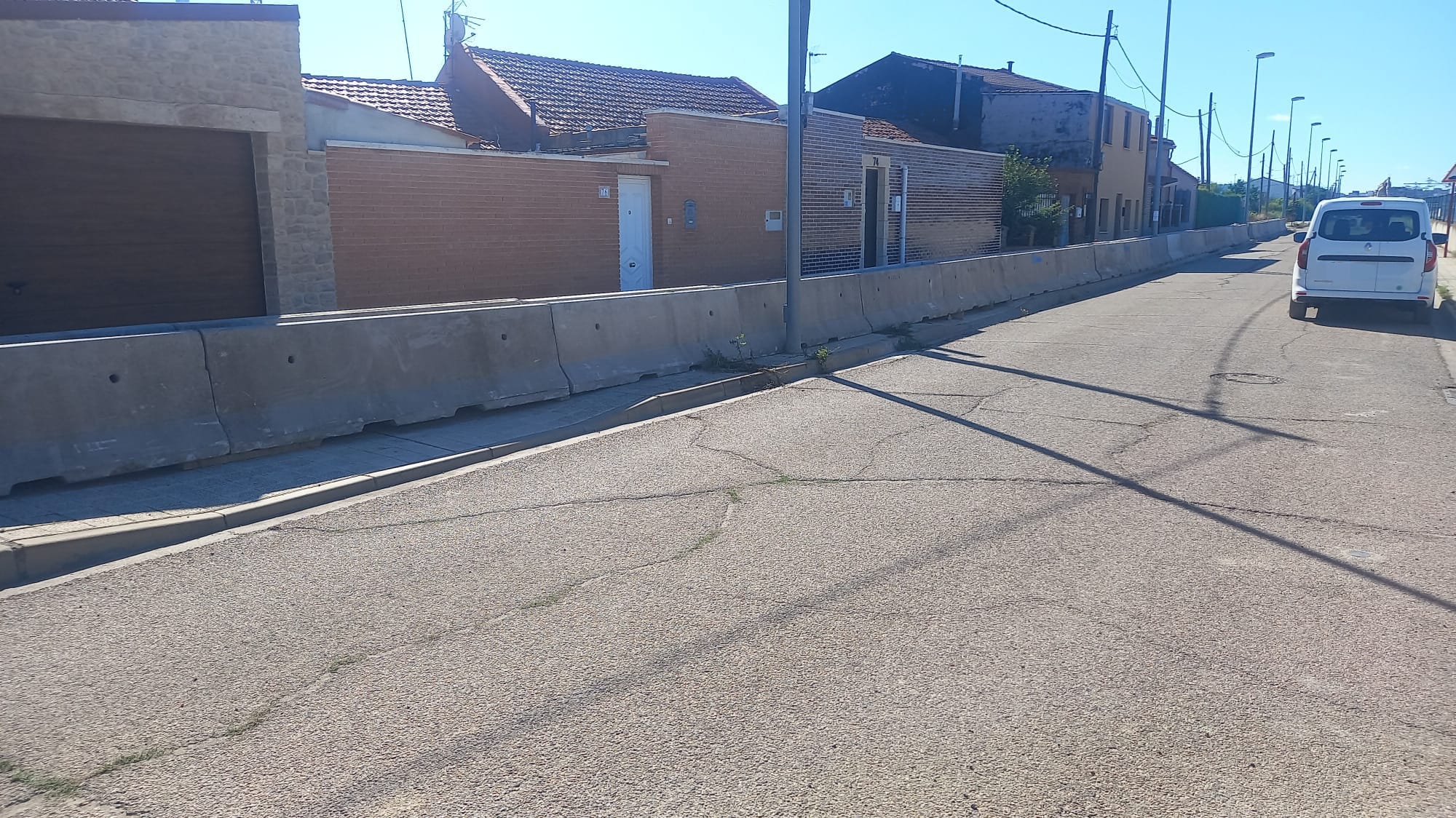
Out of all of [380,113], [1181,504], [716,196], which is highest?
[380,113]

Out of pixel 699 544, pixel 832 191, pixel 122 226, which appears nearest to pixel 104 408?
pixel 699 544

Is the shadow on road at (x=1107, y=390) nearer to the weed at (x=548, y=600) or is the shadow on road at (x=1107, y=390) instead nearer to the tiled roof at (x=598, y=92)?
the weed at (x=548, y=600)

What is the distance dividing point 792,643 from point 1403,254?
1475 cm

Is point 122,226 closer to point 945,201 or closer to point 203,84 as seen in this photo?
point 203,84

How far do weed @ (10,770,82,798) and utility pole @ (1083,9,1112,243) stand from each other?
126 feet

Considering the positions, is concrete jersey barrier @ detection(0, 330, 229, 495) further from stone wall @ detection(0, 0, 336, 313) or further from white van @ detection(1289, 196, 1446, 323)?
white van @ detection(1289, 196, 1446, 323)

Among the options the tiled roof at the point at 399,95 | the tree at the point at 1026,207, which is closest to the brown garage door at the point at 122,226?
the tiled roof at the point at 399,95

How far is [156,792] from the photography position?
11.6ft

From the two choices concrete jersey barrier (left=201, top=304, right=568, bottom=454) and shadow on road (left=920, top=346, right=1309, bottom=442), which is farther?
shadow on road (left=920, top=346, right=1309, bottom=442)

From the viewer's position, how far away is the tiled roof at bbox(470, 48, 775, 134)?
2366 cm

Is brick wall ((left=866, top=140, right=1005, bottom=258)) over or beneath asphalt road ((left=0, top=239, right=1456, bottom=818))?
over

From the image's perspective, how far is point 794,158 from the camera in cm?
1259

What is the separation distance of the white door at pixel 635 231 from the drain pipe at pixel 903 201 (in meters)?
9.97

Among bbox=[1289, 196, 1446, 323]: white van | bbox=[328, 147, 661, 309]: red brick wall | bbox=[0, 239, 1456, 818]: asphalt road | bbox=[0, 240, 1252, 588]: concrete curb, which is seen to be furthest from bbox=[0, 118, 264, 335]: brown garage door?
bbox=[1289, 196, 1446, 323]: white van
